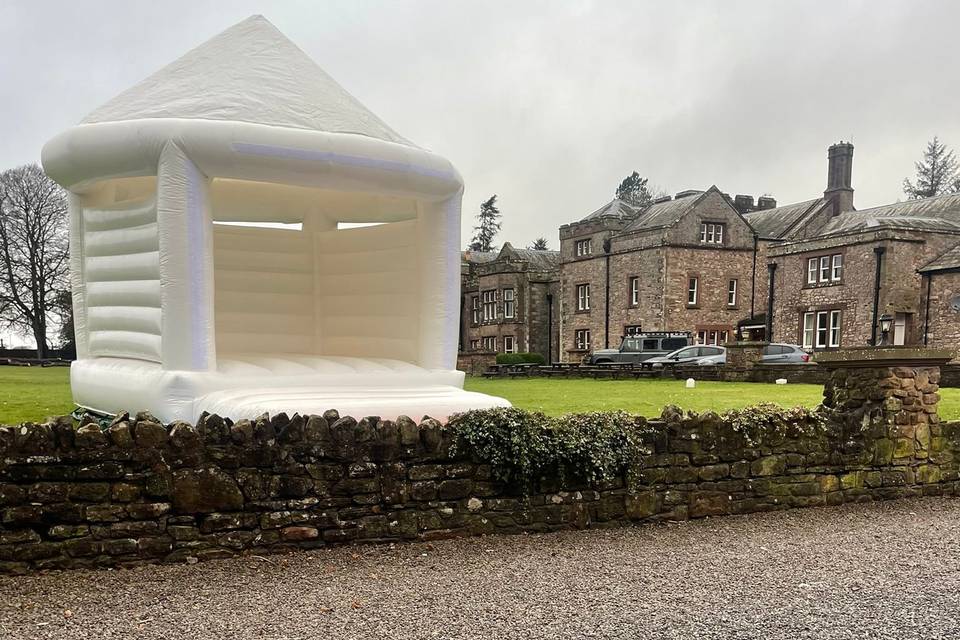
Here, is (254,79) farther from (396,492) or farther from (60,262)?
(60,262)

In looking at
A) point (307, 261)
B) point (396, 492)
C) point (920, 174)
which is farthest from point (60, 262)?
point (920, 174)

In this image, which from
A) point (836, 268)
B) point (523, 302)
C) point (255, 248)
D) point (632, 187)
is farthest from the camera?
point (632, 187)

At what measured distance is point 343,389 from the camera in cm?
713

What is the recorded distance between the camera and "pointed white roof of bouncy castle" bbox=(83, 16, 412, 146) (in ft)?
22.9

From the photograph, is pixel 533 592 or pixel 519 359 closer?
pixel 533 592

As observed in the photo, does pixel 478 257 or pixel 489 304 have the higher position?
pixel 478 257

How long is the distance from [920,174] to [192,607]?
63.2 meters

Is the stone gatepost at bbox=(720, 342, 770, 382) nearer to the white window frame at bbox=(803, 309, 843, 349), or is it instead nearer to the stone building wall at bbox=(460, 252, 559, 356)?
the white window frame at bbox=(803, 309, 843, 349)

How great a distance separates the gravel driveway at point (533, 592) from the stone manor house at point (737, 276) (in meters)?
22.9

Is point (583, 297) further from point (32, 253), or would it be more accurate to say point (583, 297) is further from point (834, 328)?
point (32, 253)

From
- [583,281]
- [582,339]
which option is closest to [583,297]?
[583,281]

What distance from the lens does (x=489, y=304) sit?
42.1 m

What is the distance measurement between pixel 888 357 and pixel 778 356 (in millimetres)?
17823

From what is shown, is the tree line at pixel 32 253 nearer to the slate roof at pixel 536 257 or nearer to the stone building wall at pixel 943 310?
the slate roof at pixel 536 257
